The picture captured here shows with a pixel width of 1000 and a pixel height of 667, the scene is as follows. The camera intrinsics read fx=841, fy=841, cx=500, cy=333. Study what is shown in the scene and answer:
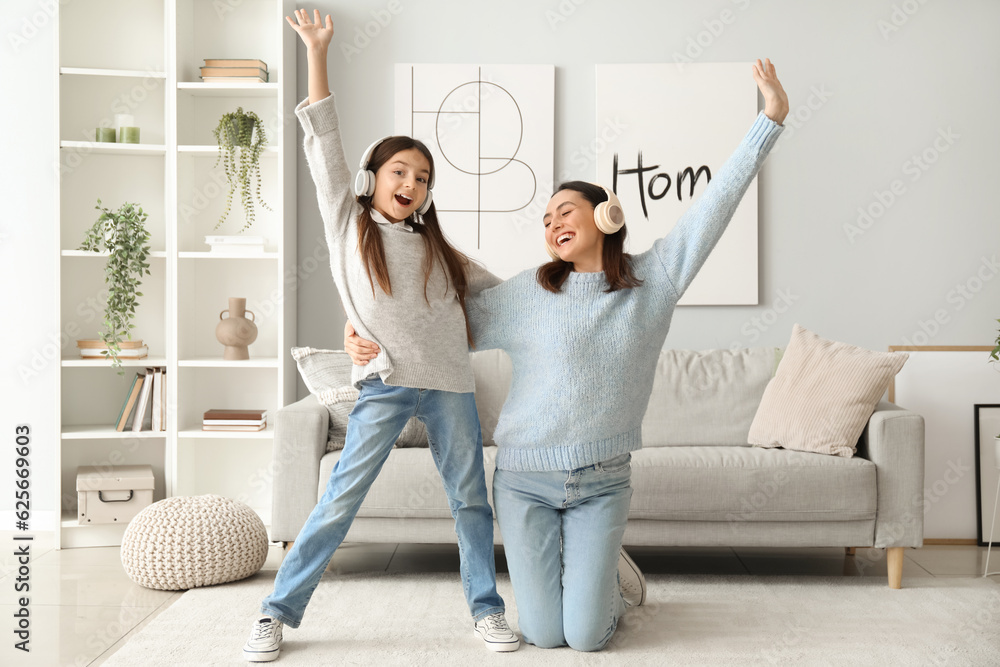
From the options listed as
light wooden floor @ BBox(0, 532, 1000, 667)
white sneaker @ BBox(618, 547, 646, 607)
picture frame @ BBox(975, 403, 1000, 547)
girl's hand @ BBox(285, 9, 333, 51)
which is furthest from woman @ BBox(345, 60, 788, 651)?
picture frame @ BBox(975, 403, 1000, 547)

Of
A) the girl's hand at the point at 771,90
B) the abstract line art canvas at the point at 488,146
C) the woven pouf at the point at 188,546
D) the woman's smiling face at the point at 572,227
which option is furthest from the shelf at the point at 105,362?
the girl's hand at the point at 771,90

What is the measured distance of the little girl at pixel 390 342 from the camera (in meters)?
1.99

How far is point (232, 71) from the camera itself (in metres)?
3.26

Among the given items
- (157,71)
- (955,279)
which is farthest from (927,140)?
(157,71)

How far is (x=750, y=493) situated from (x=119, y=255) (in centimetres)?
240

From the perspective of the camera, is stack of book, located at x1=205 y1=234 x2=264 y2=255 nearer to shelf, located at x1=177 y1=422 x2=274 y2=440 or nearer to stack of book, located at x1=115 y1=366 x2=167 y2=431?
stack of book, located at x1=115 y1=366 x2=167 y2=431

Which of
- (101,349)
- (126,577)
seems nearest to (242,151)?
(101,349)

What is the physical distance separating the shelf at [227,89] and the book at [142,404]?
44.2 inches

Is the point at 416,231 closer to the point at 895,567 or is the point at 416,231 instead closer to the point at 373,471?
the point at 373,471

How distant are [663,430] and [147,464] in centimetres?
207

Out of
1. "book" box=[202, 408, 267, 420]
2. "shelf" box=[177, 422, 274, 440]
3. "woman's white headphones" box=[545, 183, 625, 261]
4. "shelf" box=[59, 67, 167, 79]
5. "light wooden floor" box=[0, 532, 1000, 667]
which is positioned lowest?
"light wooden floor" box=[0, 532, 1000, 667]

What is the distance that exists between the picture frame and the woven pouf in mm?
2729

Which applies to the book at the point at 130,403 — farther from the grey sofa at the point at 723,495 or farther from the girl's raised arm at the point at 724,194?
the girl's raised arm at the point at 724,194

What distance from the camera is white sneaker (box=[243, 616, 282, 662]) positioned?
6.56 feet
